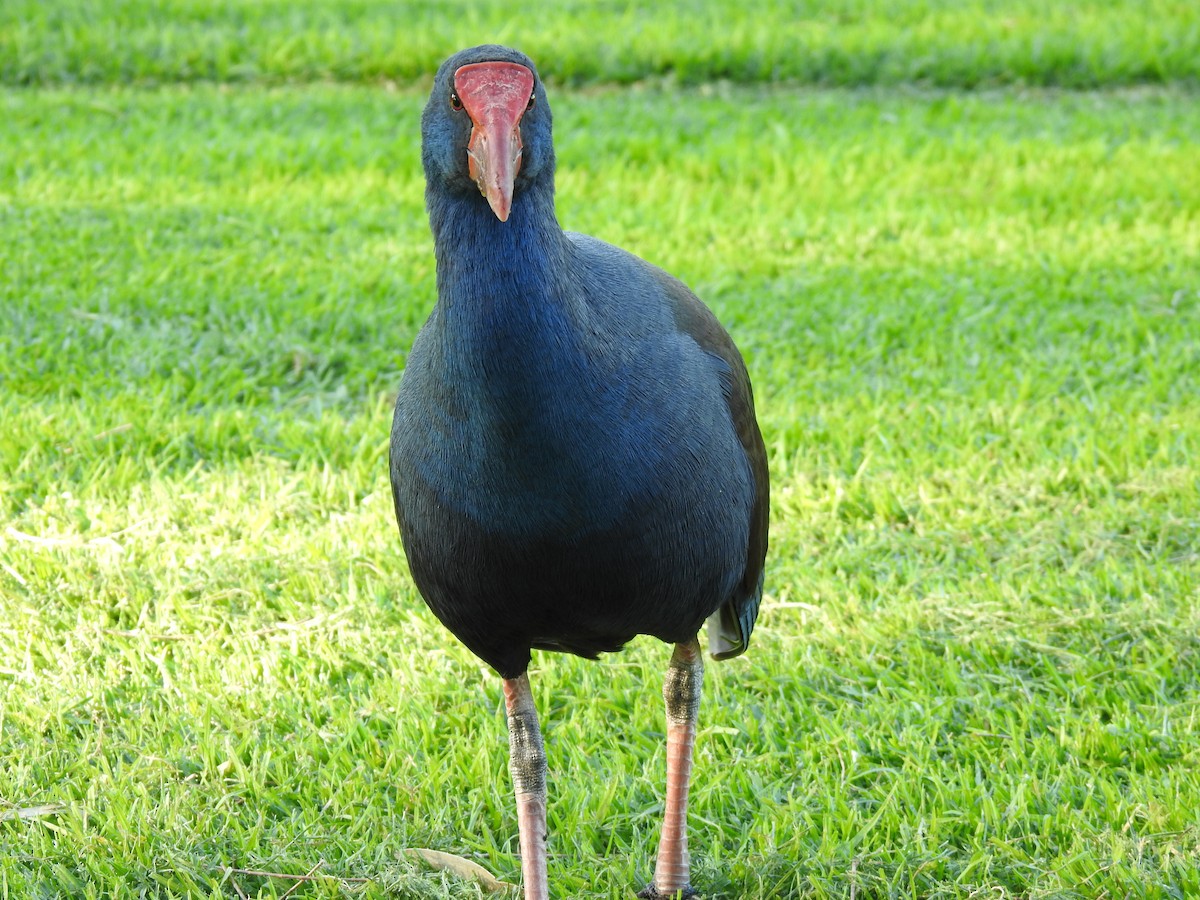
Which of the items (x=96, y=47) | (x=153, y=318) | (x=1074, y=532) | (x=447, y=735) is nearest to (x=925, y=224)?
(x=1074, y=532)

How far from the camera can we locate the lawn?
312 centimetres

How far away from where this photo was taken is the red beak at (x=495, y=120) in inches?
86.0

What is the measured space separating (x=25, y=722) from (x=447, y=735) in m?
1.01

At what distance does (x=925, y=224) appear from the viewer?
22.7 ft

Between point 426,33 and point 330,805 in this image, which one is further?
point 426,33

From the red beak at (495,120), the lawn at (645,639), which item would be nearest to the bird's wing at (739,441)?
the lawn at (645,639)

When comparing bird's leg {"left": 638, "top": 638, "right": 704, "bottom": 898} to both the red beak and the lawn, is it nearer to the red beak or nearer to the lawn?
the lawn

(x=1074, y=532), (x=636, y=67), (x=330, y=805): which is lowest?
(x=330, y=805)

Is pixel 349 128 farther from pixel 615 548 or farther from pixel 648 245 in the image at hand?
pixel 615 548

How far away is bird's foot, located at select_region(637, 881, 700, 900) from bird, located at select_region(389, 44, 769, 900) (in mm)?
580

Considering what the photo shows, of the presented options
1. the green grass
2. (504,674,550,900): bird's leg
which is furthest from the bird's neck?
the green grass

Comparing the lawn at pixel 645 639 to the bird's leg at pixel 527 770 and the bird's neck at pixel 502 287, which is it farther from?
the bird's neck at pixel 502 287

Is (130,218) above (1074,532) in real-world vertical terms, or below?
above

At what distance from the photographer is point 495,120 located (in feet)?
7.22
